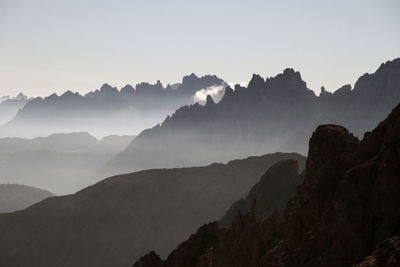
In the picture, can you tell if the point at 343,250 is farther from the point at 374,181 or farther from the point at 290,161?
the point at 290,161

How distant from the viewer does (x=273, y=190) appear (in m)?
136

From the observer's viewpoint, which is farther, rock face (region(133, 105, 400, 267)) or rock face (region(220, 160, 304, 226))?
rock face (region(220, 160, 304, 226))

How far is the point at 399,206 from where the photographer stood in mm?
52531

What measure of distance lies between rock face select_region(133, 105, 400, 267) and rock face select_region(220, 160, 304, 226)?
5237cm

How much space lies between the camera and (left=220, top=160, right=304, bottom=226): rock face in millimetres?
131000

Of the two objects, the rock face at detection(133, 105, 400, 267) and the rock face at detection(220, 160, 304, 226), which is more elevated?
the rock face at detection(220, 160, 304, 226)

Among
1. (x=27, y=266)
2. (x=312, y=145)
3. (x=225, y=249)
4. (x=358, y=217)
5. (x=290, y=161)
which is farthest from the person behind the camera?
(x=27, y=266)

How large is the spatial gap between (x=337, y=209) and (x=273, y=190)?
78.3 metres

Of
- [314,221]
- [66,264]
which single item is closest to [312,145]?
[314,221]

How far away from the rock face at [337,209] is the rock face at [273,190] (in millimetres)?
52366

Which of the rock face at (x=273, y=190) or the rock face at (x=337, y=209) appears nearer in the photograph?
the rock face at (x=337, y=209)

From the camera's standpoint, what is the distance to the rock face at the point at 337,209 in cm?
5453

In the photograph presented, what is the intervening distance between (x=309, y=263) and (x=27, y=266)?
160m

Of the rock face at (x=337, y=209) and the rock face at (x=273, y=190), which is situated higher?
the rock face at (x=273, y=190)
